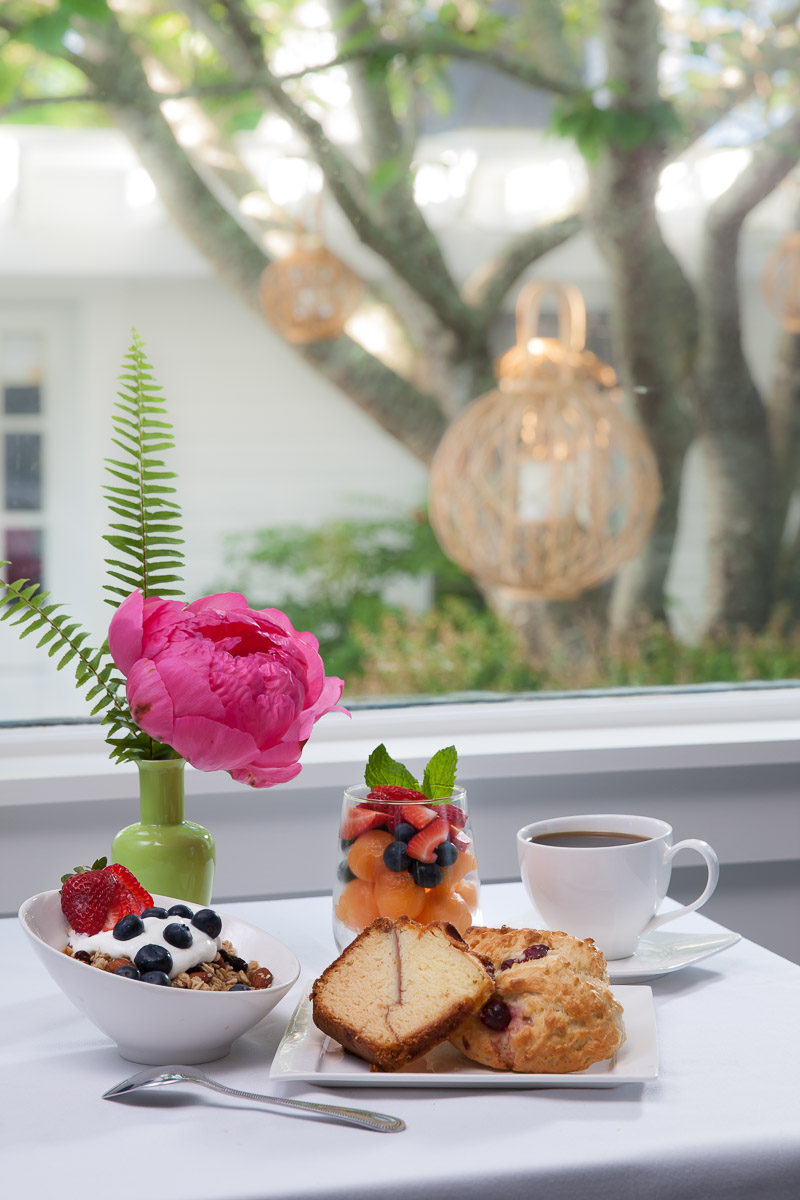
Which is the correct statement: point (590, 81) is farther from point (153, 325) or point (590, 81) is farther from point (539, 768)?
point (539, 768)

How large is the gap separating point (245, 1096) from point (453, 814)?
24 cm

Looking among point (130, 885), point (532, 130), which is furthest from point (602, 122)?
point (130, 885)

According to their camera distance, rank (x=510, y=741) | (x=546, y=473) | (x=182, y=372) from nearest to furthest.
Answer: (x=510, y=741), (x=182, y=372), (x=546, y=473)

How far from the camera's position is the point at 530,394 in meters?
2.20

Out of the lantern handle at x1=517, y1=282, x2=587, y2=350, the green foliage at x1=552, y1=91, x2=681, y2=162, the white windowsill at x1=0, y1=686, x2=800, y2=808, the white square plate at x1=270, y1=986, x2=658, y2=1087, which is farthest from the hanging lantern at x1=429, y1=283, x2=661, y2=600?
the white square plate at x1=270, y1=986, x2=658, y2=1087

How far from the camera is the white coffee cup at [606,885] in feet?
2.63

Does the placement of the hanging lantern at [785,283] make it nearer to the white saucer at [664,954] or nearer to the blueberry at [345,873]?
the white saucer at [664,954]

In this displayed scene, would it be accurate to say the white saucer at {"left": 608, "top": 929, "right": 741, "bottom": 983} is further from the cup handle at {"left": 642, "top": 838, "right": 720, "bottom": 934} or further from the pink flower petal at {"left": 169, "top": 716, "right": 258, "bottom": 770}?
the pink flower petal at {"left": 169, "top": 716, "right": 258, "bottom": 770}

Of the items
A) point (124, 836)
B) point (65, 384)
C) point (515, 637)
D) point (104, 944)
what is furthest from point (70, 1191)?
point (515, 637)

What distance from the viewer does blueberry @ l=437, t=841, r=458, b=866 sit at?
0.77 m

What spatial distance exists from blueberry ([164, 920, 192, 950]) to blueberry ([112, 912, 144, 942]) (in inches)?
0.6

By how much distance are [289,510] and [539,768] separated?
33.6 inches

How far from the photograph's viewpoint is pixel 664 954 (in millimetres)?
843

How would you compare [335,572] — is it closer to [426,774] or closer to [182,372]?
[182,372]
